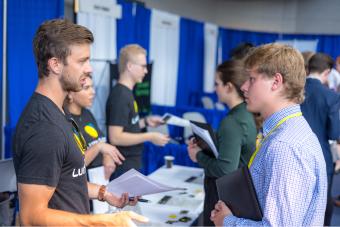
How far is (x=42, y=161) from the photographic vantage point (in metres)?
1.04

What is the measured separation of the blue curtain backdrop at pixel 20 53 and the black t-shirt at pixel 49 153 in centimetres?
277

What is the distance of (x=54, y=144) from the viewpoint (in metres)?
1.06

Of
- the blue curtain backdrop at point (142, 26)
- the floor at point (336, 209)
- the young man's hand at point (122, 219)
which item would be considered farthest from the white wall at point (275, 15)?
the young man's hand at point (122, 219)

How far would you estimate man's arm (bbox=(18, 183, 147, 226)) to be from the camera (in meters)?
1.01

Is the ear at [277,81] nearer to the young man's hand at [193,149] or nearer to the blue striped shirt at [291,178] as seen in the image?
the blue striped shirt at [291,178]

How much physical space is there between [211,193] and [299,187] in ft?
3.18

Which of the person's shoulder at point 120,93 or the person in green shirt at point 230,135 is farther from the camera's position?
the person's shoulder at point 120,93

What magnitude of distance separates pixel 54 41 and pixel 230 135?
1.00 m

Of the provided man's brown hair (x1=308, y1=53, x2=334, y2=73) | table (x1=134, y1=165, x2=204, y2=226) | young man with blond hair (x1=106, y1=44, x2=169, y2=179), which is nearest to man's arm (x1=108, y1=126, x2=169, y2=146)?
young man with blond hair (x1=106, y1=44, x2=169, y2=179)

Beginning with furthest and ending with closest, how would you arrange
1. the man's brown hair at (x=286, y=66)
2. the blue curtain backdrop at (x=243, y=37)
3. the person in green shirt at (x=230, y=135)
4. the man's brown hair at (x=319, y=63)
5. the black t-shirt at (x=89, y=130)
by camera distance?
the blue curtain backdrop at (x=243, y=37), the man's brown hair at (x=319, y=63), the black t-shirt at (x=89, y=130), the person in green shirt at (x=230, y=135), the man's brown hair at (x=286, y=66)

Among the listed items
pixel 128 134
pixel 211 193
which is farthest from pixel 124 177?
pixel 128 134

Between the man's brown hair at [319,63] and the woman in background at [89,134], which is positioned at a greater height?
the man's brown hair at [319,63]

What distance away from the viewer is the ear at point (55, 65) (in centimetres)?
113

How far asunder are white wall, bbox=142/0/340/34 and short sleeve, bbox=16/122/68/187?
9.07m
